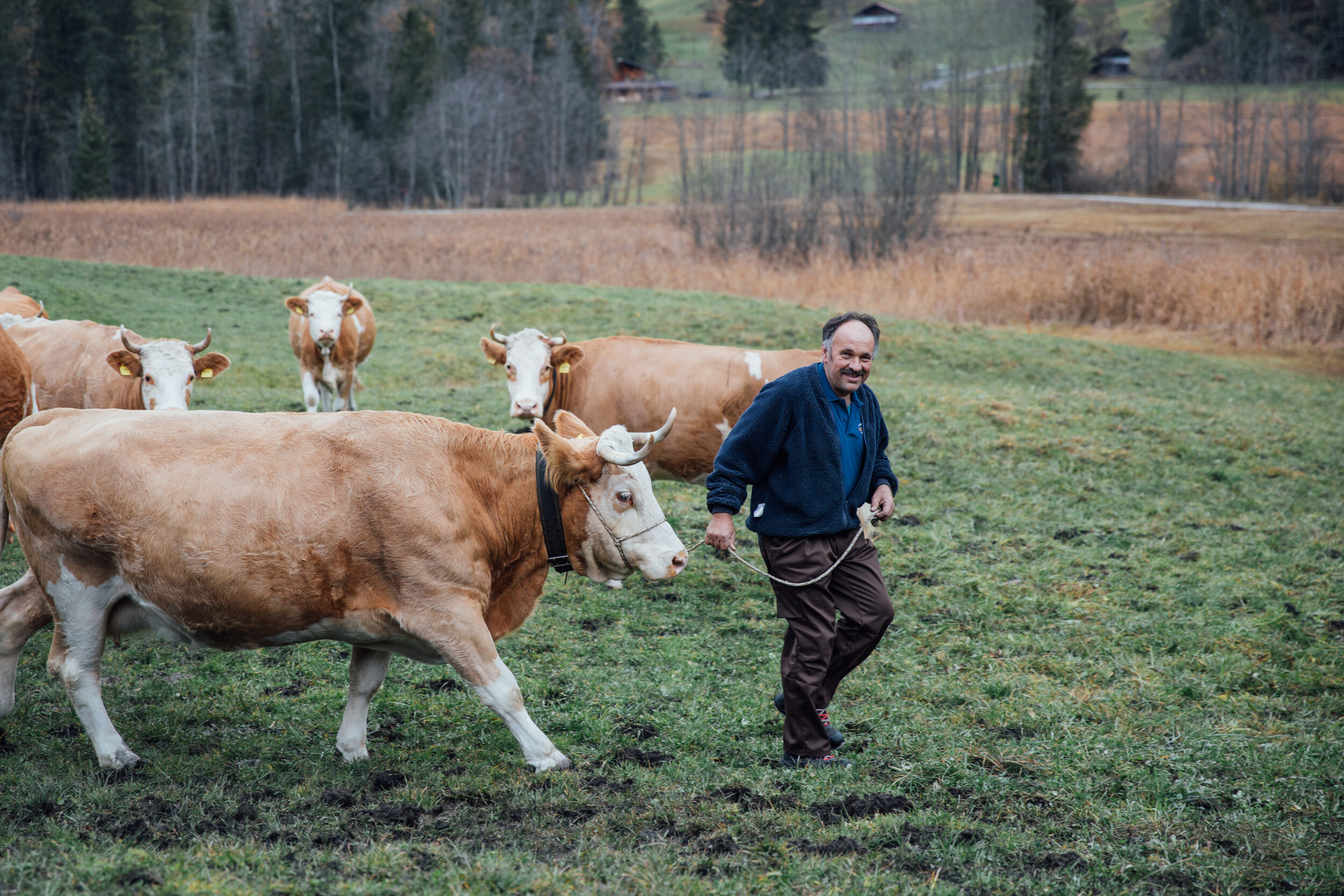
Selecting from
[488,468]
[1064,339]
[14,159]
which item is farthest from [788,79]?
[488,468]

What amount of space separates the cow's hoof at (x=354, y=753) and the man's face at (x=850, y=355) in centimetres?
293

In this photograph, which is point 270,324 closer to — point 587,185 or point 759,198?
point 759,198

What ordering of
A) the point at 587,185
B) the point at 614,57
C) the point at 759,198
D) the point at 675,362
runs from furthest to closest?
1. the point at 614,57
2. the point at 587,185
3. the point at 759,198
4. the point at 675,362

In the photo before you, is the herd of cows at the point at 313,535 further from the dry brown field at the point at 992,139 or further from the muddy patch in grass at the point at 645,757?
the dry brown field at the point at 992,139

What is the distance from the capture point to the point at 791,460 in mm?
4844

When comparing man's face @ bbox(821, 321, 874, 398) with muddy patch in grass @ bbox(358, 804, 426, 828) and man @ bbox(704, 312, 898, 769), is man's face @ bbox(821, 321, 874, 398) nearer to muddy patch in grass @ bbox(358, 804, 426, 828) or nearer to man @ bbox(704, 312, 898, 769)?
man @ bbox(704, 312, 898, 769)

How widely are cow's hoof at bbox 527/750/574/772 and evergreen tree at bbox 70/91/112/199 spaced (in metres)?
56.3

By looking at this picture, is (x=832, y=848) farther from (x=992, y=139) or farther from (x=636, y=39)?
(x=636, y=39)

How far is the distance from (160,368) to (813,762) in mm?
6542

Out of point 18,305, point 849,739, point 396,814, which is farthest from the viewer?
point 18,305

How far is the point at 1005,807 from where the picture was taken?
4.55 meters

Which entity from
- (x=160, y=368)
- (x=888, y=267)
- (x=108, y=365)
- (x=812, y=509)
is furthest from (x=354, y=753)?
(x=888, y=267)

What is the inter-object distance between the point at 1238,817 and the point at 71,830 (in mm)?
4981

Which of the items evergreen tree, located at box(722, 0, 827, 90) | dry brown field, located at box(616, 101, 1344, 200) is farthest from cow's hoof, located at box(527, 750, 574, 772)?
evergreen tree, located at box(722, 0, 827, 90)
